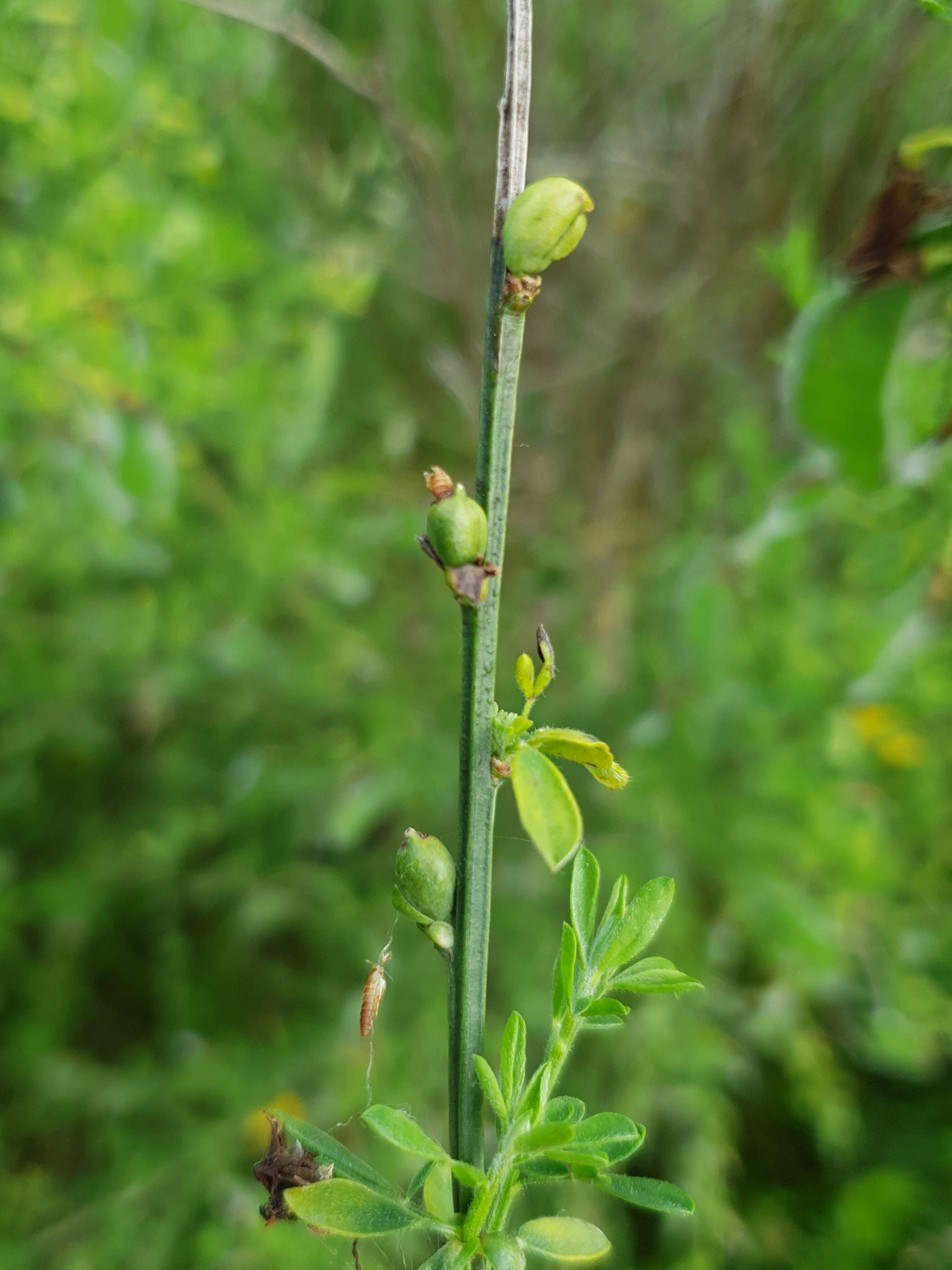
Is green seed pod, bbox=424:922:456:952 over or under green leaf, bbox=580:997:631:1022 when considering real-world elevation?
over

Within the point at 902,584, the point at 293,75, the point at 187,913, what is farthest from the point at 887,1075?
the point at 293,75

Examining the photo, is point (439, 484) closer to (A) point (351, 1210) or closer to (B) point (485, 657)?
(B) point (485, 657)

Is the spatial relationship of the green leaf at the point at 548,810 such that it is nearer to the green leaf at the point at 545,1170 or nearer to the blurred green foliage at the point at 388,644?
the green leaf at the point at 545,1170

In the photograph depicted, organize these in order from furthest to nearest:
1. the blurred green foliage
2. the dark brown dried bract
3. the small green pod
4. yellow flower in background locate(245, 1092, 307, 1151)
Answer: yellow flower in background locate(245, 1092, 307, 1151), the blurred green foliage, the dark brown dried bract, the small green pod

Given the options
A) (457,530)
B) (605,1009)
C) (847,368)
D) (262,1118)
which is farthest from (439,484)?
(262,1118)

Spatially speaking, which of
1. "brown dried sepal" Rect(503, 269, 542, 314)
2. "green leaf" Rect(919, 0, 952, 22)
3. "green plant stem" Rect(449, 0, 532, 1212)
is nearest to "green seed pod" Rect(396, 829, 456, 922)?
"green plant stem" Rect(449, 0, 532, 1212)

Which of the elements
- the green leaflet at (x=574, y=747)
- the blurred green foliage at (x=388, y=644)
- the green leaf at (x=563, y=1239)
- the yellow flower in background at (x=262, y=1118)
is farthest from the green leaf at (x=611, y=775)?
the yellow flower in background at (x=262, y=1118)

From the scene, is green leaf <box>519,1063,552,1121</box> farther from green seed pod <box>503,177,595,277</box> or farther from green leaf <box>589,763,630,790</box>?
green seed pod <box>503,177,595,277</box>
